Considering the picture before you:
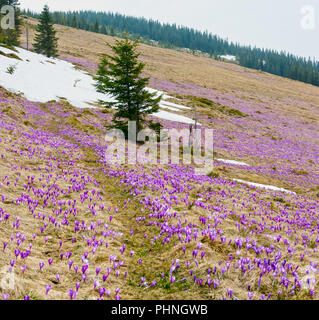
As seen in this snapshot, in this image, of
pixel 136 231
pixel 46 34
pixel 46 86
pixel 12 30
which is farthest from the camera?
pixel 46 34

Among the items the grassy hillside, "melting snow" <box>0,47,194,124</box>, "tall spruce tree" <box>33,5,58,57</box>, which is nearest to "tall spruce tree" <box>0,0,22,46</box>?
"tall spruce tree" <box>33,5,58,57</box>

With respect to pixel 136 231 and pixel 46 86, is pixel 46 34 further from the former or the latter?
pixel 136 231

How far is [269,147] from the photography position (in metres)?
34.4

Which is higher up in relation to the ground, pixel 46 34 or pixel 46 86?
pixel 46 34

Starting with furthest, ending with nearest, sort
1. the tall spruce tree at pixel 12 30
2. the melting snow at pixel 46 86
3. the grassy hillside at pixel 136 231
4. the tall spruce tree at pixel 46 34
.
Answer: the tall spruce tree at pixel 46 34 < the tall spruce tree at pixel 12 30 < the melting snow at pixel 46 86 < the grassy hillside at pixel 136 231

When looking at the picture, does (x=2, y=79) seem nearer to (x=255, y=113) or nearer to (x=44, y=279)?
(x=44, y=279)

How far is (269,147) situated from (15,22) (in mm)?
60259

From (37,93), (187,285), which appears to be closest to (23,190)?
(187,285)

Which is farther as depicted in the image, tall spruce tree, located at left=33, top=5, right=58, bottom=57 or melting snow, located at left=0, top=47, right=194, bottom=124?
tall spruce tree, located at left=33, top=5, right=58, bottom=57

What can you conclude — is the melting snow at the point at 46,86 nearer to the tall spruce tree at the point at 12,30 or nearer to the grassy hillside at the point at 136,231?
the tall spruce tree at the point at 12,30

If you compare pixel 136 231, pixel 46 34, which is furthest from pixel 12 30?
pixel 136 231

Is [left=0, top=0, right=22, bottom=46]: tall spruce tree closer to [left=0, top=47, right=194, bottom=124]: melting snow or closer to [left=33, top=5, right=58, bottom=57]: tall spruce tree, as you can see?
[left=33, top=5, right=58, bottom=57]: tall spruce tree

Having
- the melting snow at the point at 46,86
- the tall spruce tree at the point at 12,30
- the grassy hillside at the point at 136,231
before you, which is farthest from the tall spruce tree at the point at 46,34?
the grassy hillside at the point at 136,231

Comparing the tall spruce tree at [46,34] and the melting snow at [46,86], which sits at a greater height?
the tall spruce tree at [46,34]
